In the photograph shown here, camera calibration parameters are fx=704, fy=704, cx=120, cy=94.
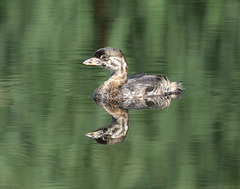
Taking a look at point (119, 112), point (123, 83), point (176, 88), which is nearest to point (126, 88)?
point (123, 83)

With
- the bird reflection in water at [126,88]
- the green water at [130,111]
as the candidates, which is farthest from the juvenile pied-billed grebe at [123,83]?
the green water at [130,111]

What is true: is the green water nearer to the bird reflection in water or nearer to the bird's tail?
the bird's tail

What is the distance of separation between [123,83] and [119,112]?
121cm

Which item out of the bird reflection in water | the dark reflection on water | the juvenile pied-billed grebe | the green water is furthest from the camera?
the juvenile pied-billed grebe

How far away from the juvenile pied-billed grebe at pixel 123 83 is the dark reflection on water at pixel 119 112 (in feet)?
0.31

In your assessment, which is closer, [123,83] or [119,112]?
[119,112]

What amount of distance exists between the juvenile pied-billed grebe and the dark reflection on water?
0.10 metres

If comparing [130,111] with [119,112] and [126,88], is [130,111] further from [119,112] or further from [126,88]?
[126,88]

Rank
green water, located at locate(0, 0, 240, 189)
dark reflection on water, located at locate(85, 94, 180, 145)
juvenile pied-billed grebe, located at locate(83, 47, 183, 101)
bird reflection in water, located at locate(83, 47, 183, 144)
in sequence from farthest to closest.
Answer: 1. juvenile pied-billed grebe, located at locate(83, 47, 183, 101)
2. bird reflection in water, located at locate(83, 47, 183, 144)
3. dark reflection on water, located at locate(85, 94, 180, 145)
4. green water, located at locate(0, 0, 240, 189)

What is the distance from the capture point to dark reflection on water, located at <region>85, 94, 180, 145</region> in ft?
27.9

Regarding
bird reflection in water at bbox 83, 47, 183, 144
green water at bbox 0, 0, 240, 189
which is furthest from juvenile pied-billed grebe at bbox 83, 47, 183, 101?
green water at bbox 0, 0, 240, 189

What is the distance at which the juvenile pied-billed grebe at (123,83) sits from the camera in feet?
34.9

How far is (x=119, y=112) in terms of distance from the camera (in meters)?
9.77

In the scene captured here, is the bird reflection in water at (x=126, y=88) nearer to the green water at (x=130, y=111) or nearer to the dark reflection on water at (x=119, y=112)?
the dark reflection on water at (x=119, y=112)
